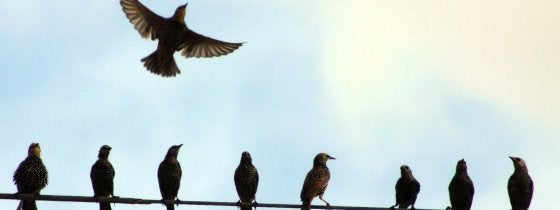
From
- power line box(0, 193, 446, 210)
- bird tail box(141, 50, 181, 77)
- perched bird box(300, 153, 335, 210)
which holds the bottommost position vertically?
power line box(0, 193, 446, 210)

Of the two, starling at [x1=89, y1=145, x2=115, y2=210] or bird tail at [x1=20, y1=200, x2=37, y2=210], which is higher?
starling at [x1=89, y1=145, x2=115, y2=210]

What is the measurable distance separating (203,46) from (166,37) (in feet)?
2.11

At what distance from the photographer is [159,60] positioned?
14.5 m

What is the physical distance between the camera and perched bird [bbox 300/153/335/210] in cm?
1391

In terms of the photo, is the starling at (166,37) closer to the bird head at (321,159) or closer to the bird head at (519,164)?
the bird head at (321,159)

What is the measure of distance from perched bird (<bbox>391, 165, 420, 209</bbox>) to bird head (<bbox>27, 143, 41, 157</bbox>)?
4.54m

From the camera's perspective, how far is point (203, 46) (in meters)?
14.9

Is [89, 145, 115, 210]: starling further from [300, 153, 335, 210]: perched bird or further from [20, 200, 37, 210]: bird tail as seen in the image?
[300, 153, 335, 210]: perched bird

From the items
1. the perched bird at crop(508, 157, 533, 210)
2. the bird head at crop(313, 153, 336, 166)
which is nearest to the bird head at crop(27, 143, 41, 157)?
the bird head at crop(313, 153, 336, 166)

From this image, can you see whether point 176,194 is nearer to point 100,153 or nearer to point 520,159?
point 100,153

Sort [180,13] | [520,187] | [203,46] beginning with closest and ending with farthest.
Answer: [520,187]
[180,13]
[203,46]

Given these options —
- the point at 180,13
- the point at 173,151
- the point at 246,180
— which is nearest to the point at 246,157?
the point at 246,180

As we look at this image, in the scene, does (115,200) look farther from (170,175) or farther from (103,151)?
(170,175)

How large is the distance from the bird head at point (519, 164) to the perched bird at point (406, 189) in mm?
1267
